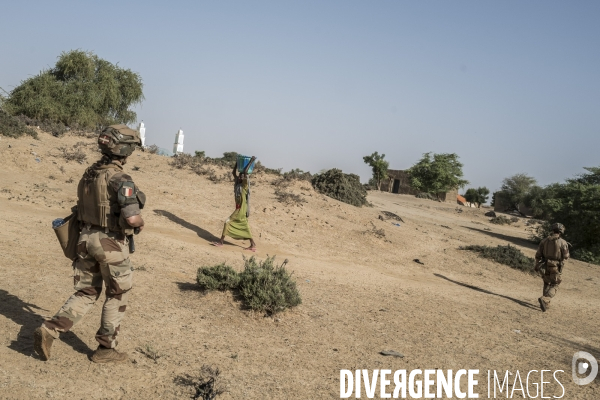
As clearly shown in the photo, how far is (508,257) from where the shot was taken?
15.1 m

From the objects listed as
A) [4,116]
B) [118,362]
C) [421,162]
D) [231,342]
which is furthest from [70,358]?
[421,162]

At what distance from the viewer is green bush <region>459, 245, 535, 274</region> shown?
14727 mm

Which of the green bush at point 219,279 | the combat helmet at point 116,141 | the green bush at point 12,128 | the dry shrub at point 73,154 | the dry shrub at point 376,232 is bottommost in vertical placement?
the green bush at point 219,279

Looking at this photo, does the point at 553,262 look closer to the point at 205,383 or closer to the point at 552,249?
the point at 552,249

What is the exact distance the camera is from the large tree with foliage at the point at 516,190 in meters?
51.5

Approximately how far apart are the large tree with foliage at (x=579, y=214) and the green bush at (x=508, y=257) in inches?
231

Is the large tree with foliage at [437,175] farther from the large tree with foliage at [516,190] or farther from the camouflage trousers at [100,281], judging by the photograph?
the camouflage trousers at [100,281]

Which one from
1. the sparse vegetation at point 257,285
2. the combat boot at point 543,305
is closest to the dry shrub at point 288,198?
the combat boot at point 543,305

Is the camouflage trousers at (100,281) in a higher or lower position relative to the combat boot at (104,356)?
higher

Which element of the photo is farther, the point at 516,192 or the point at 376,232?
Answer: the point at 516,192

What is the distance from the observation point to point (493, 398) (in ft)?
16.6

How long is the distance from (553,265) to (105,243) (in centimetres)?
899

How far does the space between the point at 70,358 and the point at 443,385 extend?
11.8 ft

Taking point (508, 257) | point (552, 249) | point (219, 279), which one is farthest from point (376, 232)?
point (219, 279)
